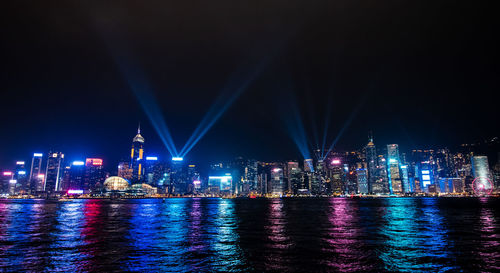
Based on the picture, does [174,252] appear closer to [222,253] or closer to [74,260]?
[222,253]

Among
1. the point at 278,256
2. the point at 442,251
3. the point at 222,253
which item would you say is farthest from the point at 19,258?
the point at 442,251

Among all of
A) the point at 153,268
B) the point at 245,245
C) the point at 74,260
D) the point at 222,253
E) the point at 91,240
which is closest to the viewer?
the point at 153,268

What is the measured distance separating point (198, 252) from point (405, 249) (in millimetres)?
18727

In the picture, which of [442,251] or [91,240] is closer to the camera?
[442,251]

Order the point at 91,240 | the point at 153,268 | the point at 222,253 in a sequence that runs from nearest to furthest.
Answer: the point at 153,268 < the point at 222,253 < the point at 91,240

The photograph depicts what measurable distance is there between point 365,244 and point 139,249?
71.5 ft

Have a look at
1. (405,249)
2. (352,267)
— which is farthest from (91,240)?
(405,249)

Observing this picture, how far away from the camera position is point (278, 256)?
23484 mm

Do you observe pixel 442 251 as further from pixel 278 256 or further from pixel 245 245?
pixel 245 245

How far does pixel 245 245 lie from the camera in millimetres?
28484

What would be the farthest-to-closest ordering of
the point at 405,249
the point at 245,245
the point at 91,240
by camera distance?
the point at 91,240 → the point at 245,245 → the point at 405,249

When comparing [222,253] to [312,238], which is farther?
[312,238]

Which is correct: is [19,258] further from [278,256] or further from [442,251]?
[442,251]

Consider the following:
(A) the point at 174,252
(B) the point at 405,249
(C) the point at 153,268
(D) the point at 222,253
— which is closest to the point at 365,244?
(B) the point at 405,249
